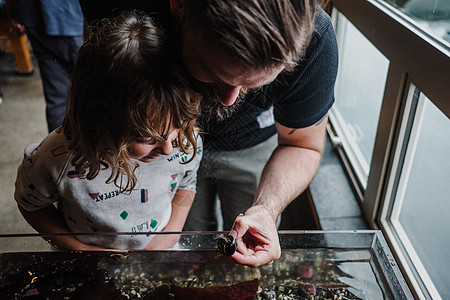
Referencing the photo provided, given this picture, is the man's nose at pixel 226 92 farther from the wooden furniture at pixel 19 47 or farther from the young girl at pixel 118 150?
the wooden furniture at pixel 19 47

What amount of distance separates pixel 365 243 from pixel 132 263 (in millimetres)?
508

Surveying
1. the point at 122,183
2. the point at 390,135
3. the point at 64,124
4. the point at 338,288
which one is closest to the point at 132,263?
the point at 122,183

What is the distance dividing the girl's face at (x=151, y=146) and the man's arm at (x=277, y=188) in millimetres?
201

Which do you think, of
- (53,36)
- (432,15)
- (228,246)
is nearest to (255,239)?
(228,246)

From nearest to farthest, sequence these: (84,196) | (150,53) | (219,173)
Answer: (150,53) < (84,196) < (219,173)

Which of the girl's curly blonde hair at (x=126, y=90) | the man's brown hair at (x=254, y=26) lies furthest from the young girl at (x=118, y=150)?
the man's brown hair at (x=254, y=26)

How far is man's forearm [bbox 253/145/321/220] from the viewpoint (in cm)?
98

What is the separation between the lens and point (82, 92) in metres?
0.73

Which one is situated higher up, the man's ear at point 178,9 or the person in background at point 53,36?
the man's ear at point 178,9

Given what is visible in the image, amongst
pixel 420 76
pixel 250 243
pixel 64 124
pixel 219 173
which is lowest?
pixel 219 173

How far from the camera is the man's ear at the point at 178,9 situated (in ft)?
2.14

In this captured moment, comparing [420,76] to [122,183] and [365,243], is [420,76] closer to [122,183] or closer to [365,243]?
[365,243]

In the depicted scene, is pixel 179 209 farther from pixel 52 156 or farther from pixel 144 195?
pixel 52 156

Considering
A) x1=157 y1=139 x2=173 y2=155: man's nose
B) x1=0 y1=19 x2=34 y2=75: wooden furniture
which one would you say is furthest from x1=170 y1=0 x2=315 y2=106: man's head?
x1=0 y1=19 x2=34 y2=75: wooden furniture
